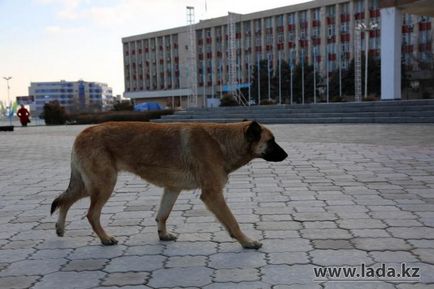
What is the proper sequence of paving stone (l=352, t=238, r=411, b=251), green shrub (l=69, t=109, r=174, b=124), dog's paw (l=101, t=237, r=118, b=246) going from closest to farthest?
1. paving stone (l=352, t=238, r=411, b=251)
2. dog's paw (l=101, t=237, r=118, b=246)
3. green shrub (l=69, t=109, r=174, b=124)

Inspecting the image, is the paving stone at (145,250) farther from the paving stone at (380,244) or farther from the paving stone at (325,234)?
the paving stone at (380,244)

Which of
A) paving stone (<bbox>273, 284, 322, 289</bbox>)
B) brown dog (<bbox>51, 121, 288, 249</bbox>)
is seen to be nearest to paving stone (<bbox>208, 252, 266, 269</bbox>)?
brown dog (<bbox>51, 121, 288, 249</bbox>)

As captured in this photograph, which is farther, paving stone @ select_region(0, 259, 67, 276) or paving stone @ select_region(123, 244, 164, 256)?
paving stone @ select_region(123, 244, 164, 256)

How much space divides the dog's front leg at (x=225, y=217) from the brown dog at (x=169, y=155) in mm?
22

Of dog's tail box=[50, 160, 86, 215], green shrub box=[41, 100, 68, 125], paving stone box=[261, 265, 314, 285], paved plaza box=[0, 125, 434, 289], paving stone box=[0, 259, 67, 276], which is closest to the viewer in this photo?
paving stone box=[261, 265, 314, 285]

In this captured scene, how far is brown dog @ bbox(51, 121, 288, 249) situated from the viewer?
14.8 feet

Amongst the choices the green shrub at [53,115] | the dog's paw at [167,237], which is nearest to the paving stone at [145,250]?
the dog's paw at [167,237]

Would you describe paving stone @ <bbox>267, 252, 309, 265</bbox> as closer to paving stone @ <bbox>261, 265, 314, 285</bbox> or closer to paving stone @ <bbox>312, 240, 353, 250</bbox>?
paving stone @ <bbox>261, 265, 314, 285</bbox>

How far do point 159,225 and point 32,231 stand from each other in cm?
143

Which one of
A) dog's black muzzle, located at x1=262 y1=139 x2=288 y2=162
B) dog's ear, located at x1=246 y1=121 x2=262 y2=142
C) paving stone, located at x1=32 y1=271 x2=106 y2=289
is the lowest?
paving stone, located at x1=32 y1=271 x2=106 y2=289

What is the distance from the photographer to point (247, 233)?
16.2 ft

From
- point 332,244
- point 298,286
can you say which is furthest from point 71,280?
point 332,244

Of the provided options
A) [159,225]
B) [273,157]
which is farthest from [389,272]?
[159,225]

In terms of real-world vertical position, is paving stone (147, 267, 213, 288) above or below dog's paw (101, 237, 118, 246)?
below
